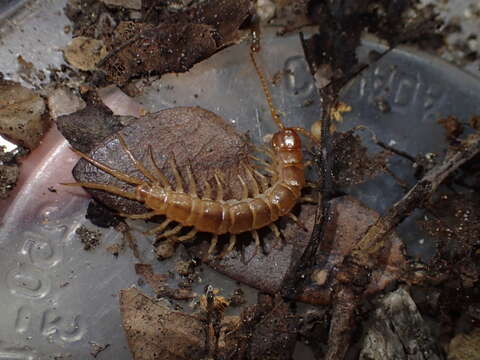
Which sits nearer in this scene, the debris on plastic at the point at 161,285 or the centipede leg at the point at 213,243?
the centipede leg at the point at 213,243

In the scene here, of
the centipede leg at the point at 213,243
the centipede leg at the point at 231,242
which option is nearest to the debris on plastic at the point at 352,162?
the centipede leg at the point at 231,242

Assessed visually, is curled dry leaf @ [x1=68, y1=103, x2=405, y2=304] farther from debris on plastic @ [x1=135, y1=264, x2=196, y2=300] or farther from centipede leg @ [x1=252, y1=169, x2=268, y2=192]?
debris on plastic @ [x1=135, y1=264, x2=196, y2=300]

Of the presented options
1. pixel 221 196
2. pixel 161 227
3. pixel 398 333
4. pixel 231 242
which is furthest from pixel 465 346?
pixel 161 227

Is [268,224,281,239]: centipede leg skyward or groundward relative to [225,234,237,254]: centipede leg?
groundward

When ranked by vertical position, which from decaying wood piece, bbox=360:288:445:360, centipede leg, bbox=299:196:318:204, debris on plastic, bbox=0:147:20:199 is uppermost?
debris on plastic, bbox=0:147:20:199

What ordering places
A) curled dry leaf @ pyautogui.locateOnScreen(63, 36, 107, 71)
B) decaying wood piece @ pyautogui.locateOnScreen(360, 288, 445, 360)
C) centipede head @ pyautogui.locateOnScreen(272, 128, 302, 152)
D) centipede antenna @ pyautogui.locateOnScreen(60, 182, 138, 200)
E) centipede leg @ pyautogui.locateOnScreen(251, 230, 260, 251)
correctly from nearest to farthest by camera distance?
centipede antenna @ pyautogui.locateOnScreen(60, 182, 138, 200), decaying wood piece @ pyautogui.locateOnScreen(360, 288, 445, 360), centipede leg @ pyautogui.locateOnScreen(251, 230, 260, 251), centipede head @ pyautogui.locateOnScreen(272, 128, 302, 152), curled dry leaf @ pyautogui.locateOnScreen(63, 36, 107, 71)

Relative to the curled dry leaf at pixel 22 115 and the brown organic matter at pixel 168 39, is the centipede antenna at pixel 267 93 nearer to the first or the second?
the brown organic matter at pixel 168 39

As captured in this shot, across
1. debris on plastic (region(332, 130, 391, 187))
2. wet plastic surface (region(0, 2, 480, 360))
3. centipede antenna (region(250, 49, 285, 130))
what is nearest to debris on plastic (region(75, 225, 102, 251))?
wet plastic surface (region(0, 2, 480, 360))
